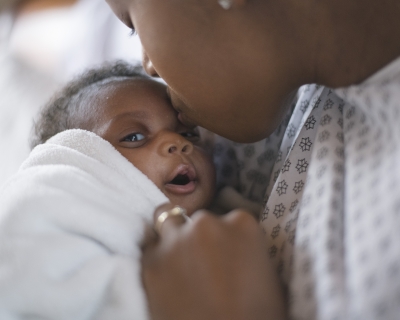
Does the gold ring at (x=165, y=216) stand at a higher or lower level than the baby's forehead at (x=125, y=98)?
lower

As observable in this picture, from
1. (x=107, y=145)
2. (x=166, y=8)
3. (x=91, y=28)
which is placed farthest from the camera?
(x=91, y=28)

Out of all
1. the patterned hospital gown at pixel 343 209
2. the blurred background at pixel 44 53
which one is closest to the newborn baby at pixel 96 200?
the patterned hospital gown at pixel 343 209

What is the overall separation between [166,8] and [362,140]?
413 millimetres

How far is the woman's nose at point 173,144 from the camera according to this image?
0.98 meters

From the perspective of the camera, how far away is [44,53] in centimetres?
201

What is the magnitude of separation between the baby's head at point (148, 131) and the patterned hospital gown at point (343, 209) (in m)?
0.21

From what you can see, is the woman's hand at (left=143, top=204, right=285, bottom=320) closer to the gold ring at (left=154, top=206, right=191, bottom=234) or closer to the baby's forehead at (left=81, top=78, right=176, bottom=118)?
the gold ring at (left=154, top=206, right=191, bottom=234)

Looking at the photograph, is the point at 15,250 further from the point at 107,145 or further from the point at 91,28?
the point at 91,28

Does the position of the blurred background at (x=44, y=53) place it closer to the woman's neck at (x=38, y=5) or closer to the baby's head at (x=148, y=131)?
the woman's neck at (x=38, y=5)

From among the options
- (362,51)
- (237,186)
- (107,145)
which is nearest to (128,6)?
(107,145)

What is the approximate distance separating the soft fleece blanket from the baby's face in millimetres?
122

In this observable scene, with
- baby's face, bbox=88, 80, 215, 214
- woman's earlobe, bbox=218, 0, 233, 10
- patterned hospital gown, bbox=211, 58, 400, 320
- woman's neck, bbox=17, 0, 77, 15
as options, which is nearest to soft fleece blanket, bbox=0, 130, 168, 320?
baby's face, bbox=88, 80, 215, 214

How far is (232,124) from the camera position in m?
0.89

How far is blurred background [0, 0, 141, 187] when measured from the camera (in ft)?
5.37
